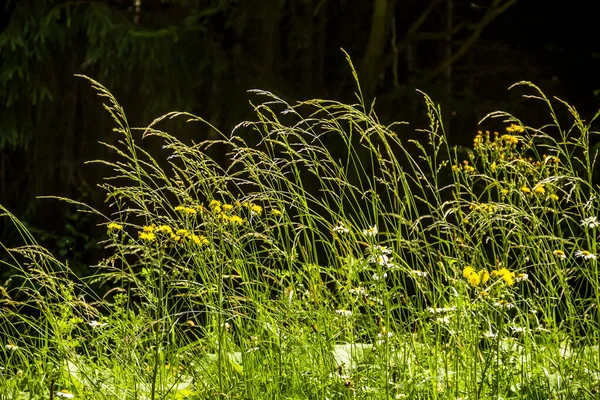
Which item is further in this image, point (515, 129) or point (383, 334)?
point (515, 129)

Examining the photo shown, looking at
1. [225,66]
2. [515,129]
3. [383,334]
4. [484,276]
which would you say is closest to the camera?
[484,276]

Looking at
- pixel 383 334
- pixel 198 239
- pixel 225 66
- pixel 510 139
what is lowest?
pixel 383 334

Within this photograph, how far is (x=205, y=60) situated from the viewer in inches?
228

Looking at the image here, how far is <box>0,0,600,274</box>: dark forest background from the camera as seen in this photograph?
5.73m

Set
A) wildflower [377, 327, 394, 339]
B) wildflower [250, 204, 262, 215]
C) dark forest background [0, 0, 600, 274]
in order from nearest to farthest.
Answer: wildflower [377, 327, 394, 339] → wildflower [250, 204, 262, 215] → dark forest background [0, 0, 600, 274]

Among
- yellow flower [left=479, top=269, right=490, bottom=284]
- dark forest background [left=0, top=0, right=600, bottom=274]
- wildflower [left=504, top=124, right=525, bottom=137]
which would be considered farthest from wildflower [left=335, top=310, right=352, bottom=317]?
dark forest background [left=0, top=0, right=600, bottom=274]

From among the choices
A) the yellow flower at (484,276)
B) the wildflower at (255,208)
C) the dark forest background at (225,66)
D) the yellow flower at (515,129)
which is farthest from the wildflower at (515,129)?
the dark forest background at (225,66)

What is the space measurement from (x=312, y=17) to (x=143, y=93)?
1.78 metres

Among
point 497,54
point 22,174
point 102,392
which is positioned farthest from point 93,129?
point 102,392

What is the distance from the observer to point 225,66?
5.84 meters

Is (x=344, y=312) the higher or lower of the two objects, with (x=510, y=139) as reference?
lower

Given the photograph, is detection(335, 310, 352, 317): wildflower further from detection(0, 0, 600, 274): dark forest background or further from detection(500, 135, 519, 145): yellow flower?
detection(0, 0, 600, 274): dark forest background

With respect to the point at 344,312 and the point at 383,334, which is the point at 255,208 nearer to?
the point at 344,312

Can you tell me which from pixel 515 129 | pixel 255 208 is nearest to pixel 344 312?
pixel 255 208
